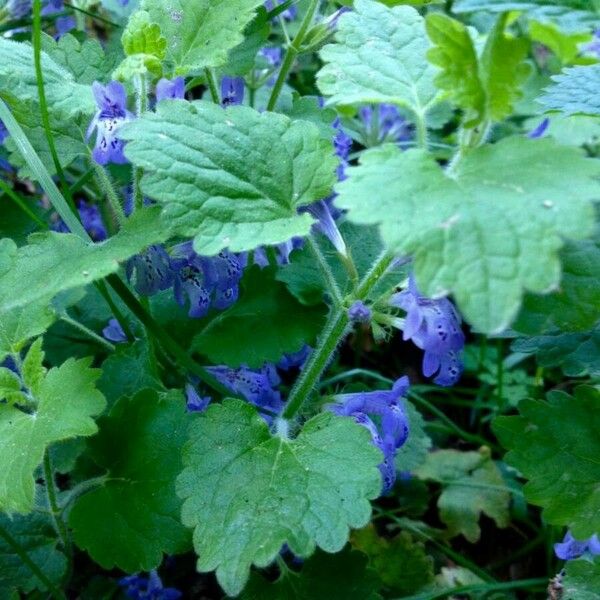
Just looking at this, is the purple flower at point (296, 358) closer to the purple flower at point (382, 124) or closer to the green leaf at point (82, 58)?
the green leaf at point (82, 58)

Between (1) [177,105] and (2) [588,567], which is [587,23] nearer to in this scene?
(1) [177,105]

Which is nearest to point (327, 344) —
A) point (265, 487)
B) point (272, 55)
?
point (265, 487)

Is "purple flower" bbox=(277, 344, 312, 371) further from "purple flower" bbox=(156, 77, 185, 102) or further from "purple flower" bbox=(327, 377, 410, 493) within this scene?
"purple flower" bbox=(156, 77, 185, 102)

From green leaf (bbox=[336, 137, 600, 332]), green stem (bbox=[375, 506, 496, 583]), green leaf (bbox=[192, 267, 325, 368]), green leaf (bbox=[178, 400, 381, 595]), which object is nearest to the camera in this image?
green leaf (bbox=[336, 137, 600, 332])

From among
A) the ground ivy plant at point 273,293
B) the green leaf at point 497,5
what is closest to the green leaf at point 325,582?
the ground ivy plant at point 273,293

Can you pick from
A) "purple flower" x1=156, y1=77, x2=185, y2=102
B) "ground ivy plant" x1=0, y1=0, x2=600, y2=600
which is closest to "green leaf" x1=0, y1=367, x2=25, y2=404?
"ground ivy plant" x1=0, y1=0, x2=600, y2=600

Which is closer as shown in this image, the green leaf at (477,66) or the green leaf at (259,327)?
the green leaf at (477,66)

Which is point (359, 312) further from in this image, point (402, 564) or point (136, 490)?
point (402, 564)
